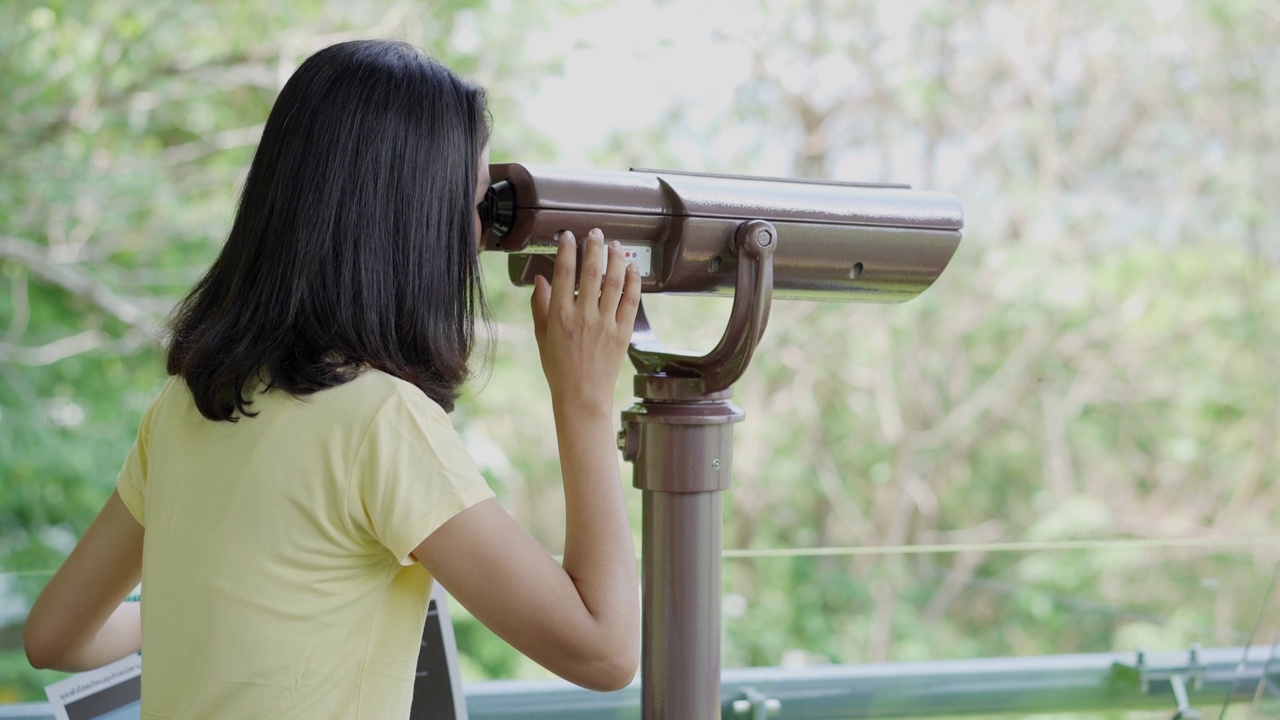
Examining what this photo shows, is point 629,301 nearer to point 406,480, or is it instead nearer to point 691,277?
point 691,277

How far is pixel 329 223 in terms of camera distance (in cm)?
77

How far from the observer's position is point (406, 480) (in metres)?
0.72

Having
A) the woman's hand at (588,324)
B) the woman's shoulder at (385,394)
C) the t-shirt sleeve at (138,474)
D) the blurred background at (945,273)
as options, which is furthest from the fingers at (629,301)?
the blurred background at (945,273)

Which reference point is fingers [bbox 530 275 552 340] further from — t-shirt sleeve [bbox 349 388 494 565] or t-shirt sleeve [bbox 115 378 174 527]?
t-shirt sleeve [bbox 115 378 174 527]

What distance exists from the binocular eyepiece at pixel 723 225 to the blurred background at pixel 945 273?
2.80 meters

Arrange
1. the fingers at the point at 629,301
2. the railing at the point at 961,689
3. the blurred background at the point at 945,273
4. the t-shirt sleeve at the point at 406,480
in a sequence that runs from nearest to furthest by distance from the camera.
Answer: the t-shirt sleeve at the point at 406,480 → the fingers at the point at 629,301 → the railing at the point at 961,689 → the blurred background at the point at 945,273

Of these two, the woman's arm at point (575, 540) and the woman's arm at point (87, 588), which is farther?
the woman's arm at point (87, 588)

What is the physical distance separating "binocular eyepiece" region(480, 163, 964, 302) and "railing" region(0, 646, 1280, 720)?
369 mm

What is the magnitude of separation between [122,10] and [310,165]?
2.93 metres

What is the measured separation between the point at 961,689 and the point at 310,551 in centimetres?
65

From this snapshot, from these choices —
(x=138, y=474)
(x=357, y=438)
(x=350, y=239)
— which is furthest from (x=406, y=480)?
(x=138, y=474)

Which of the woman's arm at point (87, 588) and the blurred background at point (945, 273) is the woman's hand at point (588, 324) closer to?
the woman's arm at point (87, 588)

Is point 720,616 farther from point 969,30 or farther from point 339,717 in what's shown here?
point 969,30

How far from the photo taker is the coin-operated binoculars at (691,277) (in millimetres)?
852
